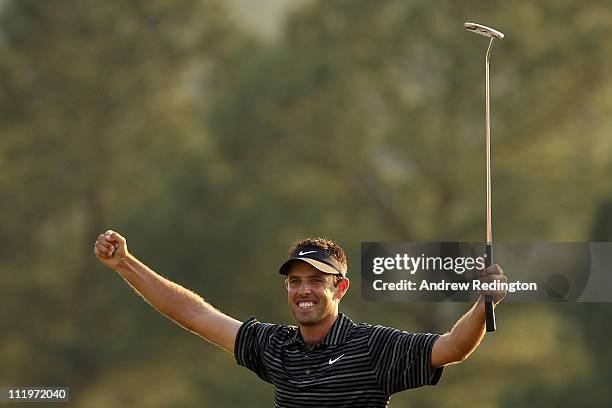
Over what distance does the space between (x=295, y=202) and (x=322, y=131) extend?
3.58ft

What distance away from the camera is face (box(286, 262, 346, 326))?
A: 14.1 feet

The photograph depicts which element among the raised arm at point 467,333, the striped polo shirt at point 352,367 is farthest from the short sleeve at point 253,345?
the raised arm at point 467,333

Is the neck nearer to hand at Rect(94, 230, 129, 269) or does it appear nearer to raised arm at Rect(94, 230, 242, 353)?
raised arm at Rect(94, 230, 242, 353)

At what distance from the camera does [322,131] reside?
59.7 ft

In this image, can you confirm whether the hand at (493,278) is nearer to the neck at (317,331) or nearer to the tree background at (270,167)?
the neck at (317,331)

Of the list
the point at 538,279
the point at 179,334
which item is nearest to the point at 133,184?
the point at 179,334

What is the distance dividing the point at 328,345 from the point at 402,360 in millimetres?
274

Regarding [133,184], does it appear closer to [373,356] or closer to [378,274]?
[378,274]

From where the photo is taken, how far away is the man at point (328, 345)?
4.08 meters

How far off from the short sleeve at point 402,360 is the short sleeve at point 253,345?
0.46 m

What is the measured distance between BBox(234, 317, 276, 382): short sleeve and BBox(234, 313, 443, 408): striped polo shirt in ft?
0.44

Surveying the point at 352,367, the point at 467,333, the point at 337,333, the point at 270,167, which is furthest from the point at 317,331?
the point at 270,167

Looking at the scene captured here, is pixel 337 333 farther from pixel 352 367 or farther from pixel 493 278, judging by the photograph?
pixel 493 278

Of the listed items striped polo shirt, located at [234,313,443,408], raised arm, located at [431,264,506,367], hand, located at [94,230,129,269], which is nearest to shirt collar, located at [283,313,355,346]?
striped polo shirt, located at [234,313,443,408]
